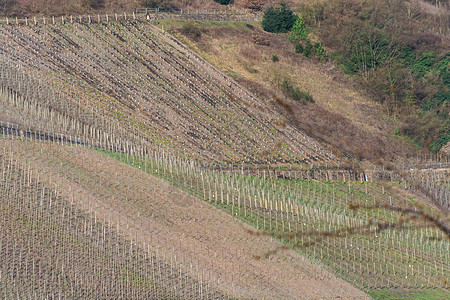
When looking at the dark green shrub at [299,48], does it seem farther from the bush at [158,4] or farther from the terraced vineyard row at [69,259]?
the terraced vineyard row at [69,259]

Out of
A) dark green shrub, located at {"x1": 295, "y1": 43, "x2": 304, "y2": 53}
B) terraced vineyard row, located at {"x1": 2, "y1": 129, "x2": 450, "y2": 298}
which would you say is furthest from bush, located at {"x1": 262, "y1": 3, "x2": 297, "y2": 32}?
terraced vineyard row, located at {"x1": 2, "y1": 129, "x2": 450, "y2": 298}

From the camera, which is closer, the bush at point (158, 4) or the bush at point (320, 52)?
the bush at point (158, 4)

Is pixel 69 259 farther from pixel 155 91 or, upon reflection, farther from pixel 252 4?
pixel 252 4

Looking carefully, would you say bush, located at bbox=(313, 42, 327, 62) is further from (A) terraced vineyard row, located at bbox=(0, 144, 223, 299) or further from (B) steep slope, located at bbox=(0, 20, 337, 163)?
(A) terraced vineyard row, located at bbox=(0, 144, 223, 299)

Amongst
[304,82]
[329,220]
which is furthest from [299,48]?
[329,220]

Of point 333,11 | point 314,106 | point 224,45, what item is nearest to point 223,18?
point 224,45

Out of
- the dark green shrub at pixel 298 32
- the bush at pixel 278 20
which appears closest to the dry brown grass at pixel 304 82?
the dark green shrub at pixel 298 32

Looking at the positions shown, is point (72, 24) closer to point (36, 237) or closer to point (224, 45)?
point (224, 45)
